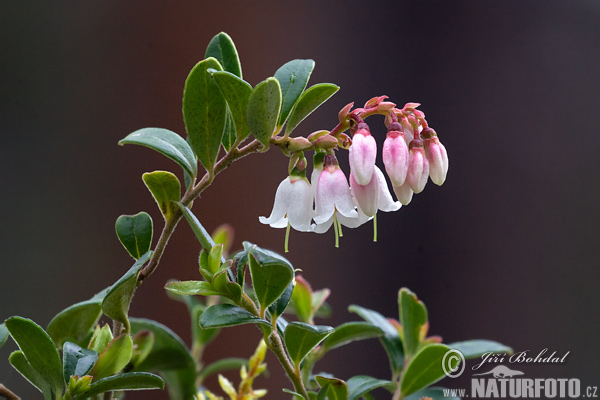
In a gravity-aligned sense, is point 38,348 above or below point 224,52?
below

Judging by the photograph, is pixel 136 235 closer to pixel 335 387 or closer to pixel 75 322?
pixel 75 322

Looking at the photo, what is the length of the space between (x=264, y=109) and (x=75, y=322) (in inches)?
13.9

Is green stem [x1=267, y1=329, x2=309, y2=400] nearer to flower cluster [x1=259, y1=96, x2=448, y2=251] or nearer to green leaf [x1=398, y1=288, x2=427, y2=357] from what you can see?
flower cluster [x1=259, y1=96, x2=448, y2=251]

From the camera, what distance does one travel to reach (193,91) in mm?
641

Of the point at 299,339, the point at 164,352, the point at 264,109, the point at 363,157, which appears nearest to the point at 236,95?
the point at 264,109

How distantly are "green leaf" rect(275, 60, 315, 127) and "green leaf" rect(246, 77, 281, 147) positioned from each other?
42mm

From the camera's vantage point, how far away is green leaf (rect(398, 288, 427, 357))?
0.82 meters

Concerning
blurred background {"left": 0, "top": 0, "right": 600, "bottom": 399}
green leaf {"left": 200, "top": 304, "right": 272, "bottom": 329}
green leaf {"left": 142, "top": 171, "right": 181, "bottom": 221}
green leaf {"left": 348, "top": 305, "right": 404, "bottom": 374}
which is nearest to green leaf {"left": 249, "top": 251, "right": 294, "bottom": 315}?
green leaf {"left": 200, "top": 304, "right": 272, "bottom": 329}

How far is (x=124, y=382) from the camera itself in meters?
0.58

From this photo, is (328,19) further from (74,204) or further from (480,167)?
(74,204)

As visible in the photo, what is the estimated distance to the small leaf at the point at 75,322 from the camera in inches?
27.7

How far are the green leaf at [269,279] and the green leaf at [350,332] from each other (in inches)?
6.9

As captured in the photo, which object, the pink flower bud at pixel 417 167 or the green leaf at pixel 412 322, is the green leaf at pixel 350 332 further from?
the pink flower bud at pixel 417 167

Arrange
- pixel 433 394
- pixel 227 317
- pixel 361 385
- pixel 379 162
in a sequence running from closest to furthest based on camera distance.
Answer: pixel 227 317 < pixel 361 385 < pixel 433 394 < pixel 379 162
